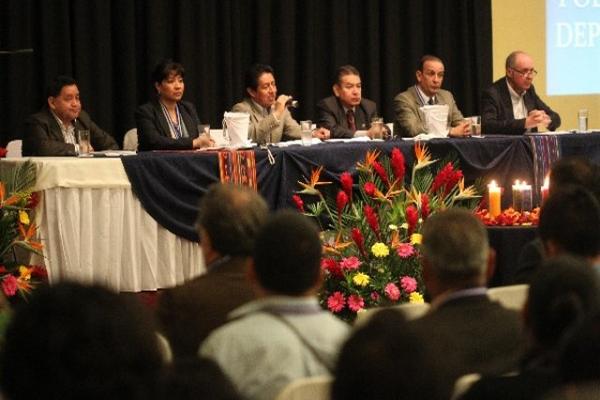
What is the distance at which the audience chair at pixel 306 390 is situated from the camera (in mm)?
1864

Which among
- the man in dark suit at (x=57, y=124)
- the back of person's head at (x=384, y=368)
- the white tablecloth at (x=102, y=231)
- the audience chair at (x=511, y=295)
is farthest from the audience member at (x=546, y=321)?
the man in dark suit at (x=57, y=124)

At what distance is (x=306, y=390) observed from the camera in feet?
6.14

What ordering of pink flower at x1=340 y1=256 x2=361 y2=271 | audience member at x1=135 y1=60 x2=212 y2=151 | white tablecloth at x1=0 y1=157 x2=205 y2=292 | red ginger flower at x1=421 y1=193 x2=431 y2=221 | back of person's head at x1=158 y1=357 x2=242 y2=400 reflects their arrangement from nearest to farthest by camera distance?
back of person's head at x1=158 y1=357 x2=242 y2=400
pink flower at x1=340 y1=256 x2=361 y2=271
red ginger flower at x1=421 y1=193 x2=431 y2=221
white tablecloth at x1=0 y1=157 x2=205 y2=292
audience member at x1=135 y1=60 x2=212 y2=151

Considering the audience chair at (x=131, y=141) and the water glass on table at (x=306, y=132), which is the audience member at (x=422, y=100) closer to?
the water glass on table at (x=306, y=132)

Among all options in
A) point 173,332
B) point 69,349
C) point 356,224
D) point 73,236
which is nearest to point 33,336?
point 69,349

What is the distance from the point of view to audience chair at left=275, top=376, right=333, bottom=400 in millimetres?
1864

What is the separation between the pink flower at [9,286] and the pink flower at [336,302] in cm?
128

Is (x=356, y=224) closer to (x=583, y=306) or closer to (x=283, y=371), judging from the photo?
(x=283, y=371)

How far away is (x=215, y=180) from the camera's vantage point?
19.1ft

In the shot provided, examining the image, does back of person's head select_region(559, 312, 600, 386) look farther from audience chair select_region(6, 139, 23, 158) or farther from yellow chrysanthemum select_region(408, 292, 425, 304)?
audience chair select_region(6, 139, 23, 158)

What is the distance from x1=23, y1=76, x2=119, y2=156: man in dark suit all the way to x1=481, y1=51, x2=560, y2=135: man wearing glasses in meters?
2.63

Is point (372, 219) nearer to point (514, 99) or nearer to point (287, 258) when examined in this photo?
point (287, 258)

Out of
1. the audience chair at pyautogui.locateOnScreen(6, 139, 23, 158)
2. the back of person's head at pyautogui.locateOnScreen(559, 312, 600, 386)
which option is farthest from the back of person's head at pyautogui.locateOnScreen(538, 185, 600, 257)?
the audience chair at pyautogui.locateOnScreen(6, 139, 23, 158)

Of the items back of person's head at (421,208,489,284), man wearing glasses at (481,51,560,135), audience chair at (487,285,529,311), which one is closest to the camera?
back of person's head at (421,208,489,284)
